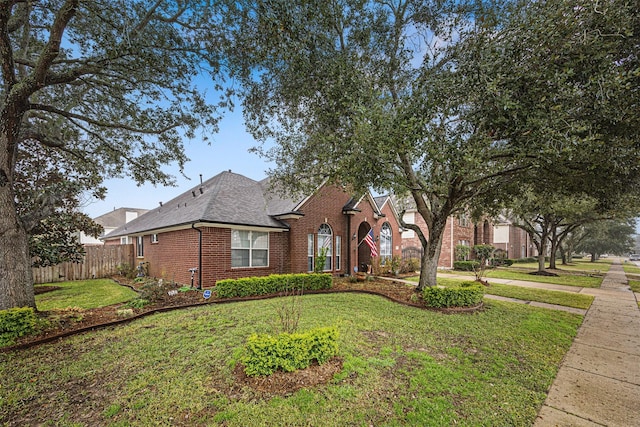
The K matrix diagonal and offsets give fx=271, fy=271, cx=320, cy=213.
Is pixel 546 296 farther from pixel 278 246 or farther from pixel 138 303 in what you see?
pixel 138 303

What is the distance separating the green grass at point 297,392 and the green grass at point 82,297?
12.4 feet

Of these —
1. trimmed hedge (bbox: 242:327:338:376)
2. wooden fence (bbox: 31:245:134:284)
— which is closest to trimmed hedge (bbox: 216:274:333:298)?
trimmed hedge (bbox: 242:327:338:376)

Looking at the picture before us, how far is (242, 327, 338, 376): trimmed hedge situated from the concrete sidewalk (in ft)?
9.51

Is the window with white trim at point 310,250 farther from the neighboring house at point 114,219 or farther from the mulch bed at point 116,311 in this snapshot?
the neighboring house at point 114,219

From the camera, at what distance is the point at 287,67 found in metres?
7.47

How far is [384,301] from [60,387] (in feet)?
27.2

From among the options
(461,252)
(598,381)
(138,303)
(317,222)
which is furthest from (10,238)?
(461,252)

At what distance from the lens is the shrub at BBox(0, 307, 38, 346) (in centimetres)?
549

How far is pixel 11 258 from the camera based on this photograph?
20.1 ft

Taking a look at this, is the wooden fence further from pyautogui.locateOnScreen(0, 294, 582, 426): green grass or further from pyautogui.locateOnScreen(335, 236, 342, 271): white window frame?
pyautogui.locateOnScreen(335, 236, 342, 271): white window frame

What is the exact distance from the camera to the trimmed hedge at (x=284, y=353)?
4070 millimetres

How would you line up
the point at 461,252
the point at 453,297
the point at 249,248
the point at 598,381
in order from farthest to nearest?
1. the point at 461,252
2. the point at 249,248
3. the point at 453,297
4. the point at 598,381

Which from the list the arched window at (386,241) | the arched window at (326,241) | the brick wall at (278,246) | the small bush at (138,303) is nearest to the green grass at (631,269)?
the arched window at (386,241)

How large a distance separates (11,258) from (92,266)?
1175 cm
